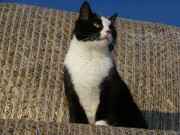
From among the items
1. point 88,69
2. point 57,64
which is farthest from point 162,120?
point 88,69

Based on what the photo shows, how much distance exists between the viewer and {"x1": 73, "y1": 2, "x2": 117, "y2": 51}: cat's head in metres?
2.62

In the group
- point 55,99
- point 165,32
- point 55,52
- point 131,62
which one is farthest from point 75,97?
point 165,32

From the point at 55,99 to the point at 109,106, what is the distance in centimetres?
96

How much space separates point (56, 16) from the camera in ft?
12.5

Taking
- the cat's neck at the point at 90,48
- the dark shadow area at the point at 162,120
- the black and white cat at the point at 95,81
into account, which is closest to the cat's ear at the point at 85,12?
the black and white cat at the point at 95,81

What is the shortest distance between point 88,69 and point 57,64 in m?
0.95

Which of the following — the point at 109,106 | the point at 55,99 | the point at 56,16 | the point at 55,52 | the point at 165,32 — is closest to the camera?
the point at 109,106

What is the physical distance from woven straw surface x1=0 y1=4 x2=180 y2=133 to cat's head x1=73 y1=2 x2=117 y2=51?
856 mm

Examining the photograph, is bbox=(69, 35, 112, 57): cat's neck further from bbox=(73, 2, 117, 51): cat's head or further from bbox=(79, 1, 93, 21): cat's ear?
bbox=(79, 1, 93, 21): cat's ear

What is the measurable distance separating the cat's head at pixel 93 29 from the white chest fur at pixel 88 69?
4 cm

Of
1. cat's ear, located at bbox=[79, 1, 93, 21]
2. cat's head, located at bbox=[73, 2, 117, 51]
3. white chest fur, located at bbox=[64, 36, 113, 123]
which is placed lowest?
white chest fur, located at bbox=[64, 36, 113, 123]

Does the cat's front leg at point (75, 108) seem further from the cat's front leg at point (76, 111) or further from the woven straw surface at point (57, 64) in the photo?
the woven straw surface at point (57, 64)

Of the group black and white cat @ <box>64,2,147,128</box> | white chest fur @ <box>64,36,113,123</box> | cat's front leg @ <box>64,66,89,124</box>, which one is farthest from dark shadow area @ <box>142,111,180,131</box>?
cat's front leg @ <box>64,66,89,124</box>

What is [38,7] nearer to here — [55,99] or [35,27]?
[35,27]
